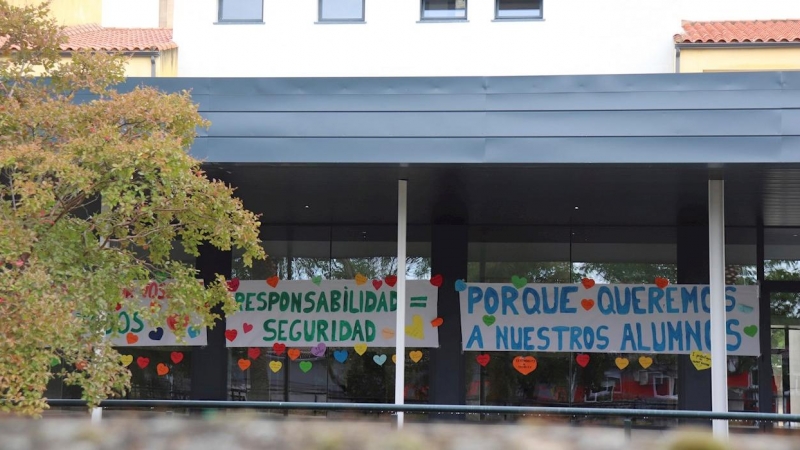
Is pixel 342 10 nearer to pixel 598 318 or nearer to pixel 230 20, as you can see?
pixel 230 20

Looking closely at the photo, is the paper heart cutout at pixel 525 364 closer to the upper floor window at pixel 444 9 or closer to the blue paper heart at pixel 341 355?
the blue paper heart at pixel 341 355

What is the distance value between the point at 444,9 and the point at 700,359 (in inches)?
299

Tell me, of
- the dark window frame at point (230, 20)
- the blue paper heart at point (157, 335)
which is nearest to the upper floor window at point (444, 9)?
the dark window frame at point (230, 20)

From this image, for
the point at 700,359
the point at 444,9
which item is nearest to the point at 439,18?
the point at 444,9

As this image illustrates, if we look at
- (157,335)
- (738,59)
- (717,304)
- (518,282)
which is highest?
(738,59)

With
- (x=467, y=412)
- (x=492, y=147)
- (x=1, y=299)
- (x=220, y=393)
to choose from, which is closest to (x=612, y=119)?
(x=492, y=147)

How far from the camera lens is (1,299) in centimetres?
768

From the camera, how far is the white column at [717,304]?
12.5 metres

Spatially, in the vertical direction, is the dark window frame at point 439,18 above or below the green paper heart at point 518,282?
above

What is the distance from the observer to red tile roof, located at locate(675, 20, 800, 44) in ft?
59.4

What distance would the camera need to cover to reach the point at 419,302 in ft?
55.1

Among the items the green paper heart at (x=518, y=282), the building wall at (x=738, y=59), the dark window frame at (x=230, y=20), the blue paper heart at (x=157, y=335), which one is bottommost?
the blue paper heart at (x=157, y=335)

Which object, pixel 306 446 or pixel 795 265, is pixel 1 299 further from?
pixel 795 265

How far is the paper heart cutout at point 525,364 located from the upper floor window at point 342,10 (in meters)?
6.69
